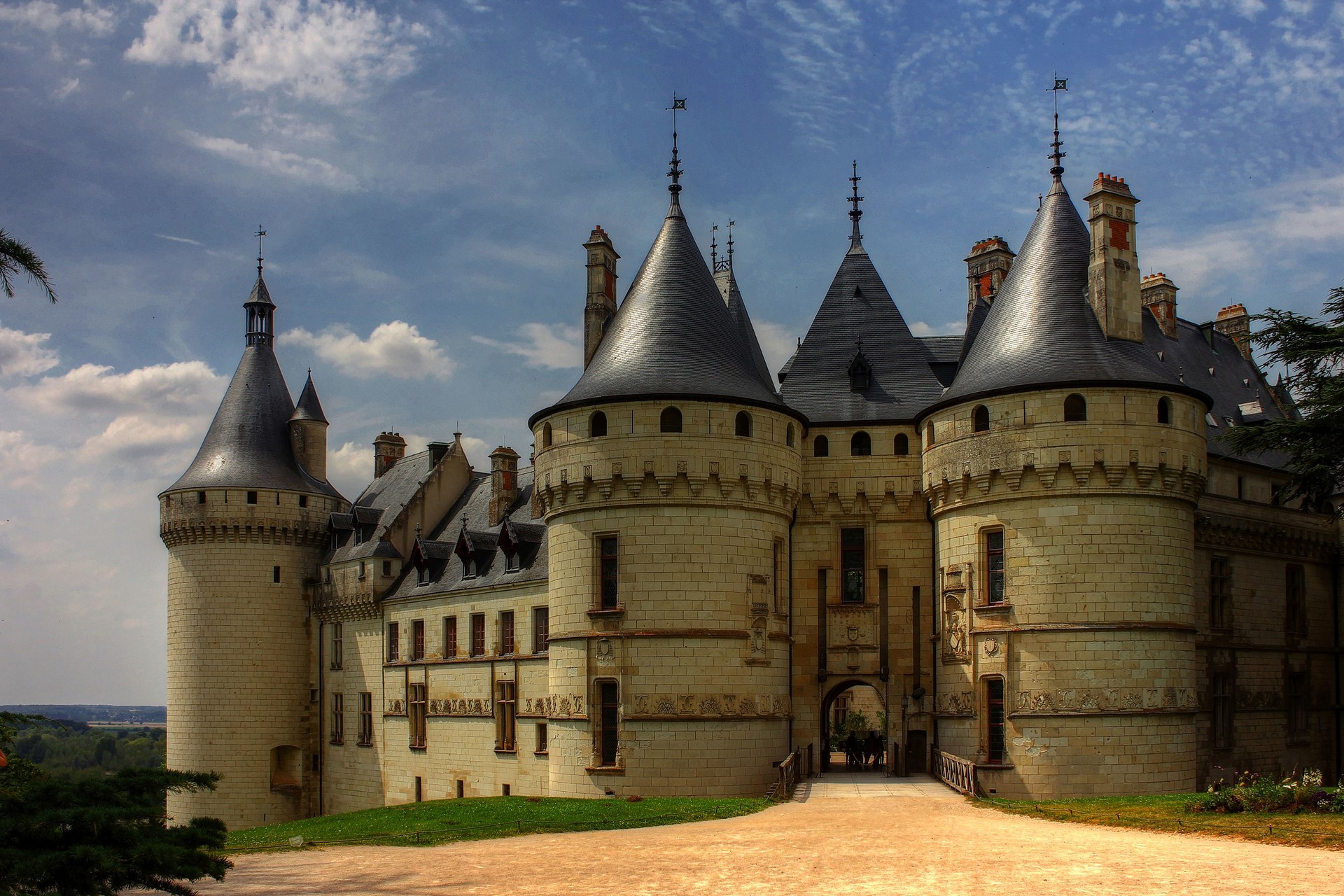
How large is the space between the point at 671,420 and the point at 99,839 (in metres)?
20.2

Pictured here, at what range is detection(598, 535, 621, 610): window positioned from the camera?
30125 mm

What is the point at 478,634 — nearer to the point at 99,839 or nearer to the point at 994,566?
the point at 994,566

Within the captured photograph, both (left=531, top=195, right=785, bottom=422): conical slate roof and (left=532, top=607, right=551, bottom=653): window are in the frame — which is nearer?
(left=531, top=195, right=785, bottom=422): conical slate roof

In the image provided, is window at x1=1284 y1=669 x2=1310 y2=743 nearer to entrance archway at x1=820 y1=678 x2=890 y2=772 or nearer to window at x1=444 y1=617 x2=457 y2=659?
entrance archway at x1=820 y1=678 x2=890 y2=772

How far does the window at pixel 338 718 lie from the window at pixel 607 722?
19.8 metres

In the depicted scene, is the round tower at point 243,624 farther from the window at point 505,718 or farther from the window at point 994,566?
the window at point 994,566

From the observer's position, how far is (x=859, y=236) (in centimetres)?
3709

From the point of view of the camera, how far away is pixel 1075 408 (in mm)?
28406

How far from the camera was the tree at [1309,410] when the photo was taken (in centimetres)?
2975

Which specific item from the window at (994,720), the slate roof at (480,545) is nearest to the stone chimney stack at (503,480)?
the slate roof at (480,545)

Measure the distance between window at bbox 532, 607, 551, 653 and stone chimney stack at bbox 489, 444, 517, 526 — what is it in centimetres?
713

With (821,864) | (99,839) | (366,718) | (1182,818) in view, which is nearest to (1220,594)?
(1182,818)

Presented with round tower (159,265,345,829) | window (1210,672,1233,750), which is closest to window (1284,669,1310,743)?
window (1210,672,1233,750)

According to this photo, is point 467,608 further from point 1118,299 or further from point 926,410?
point 1118,299
